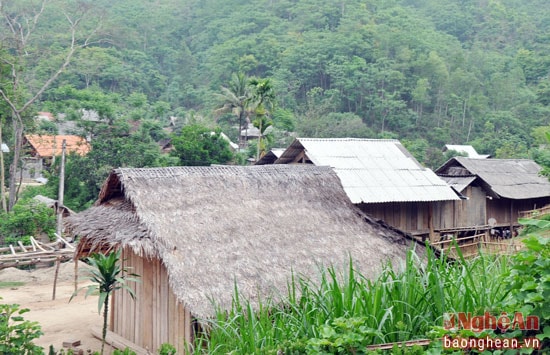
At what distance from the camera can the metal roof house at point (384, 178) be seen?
11266 millimetres

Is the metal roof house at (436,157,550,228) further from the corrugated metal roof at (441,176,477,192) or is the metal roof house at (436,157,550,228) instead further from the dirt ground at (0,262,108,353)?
the dirt ground at (0,262,108,353)

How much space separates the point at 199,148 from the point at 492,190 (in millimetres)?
11523

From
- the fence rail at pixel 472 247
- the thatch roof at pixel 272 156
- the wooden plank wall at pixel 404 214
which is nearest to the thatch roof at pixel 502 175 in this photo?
the fence rail at pixel 472 247

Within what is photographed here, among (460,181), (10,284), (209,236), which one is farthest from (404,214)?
(10,284)

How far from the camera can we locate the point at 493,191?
56.4 ft

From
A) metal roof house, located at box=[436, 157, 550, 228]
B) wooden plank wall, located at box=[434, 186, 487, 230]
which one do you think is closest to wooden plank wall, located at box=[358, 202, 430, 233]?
wooden plank wall, located at box=[434, 186, 487, 230]

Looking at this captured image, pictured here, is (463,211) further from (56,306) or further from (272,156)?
(56,306)

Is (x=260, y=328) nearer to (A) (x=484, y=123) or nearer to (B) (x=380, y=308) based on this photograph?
(B) (x=380, y=308)

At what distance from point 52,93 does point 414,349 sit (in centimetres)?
3201

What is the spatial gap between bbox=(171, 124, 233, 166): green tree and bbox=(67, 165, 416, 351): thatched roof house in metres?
12.6

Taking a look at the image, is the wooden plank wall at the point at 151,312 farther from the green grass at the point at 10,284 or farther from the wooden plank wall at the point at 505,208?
the wooden plank wall at the point at 505,208

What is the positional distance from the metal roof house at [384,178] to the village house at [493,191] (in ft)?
11.0

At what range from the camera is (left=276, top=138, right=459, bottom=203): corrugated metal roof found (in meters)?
11.1

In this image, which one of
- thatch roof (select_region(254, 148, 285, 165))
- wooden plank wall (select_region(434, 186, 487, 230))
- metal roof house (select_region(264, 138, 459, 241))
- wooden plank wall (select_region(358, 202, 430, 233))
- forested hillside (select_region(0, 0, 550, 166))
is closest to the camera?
metal roof house (select_region(264, 138, 459, 241))
